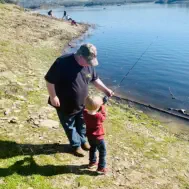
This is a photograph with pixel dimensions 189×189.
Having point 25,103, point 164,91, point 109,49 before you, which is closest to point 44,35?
point 109,49

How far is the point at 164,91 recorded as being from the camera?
1867 cm

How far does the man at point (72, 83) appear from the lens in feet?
21.3

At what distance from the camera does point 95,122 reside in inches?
254

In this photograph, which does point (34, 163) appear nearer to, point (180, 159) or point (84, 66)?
point (84, 66)

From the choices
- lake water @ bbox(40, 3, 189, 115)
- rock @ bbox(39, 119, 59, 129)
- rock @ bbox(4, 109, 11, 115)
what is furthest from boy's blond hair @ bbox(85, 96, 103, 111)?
lake water @ bbox(40, 3, 189, 115)

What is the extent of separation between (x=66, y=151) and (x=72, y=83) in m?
2.22

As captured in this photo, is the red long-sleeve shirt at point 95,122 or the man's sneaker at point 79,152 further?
the man's sneaker at point 79,152

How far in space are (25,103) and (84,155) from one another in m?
4.12

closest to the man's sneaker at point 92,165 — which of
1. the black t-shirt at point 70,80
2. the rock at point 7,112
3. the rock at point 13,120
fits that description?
the black t-shirt at point 70,80

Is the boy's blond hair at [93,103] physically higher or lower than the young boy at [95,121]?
higher

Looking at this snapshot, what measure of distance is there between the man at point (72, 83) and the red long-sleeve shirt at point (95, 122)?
71 centimetres

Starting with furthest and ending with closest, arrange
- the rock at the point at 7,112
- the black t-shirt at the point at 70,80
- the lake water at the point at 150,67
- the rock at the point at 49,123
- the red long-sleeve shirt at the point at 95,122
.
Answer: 1. the lake water at the point at 150,67
2. the rock at the point at 7,112
3. the rock at the point at 49,123
4. the black t-shirt at the point at 70,80
5. the red long-sleeve shirt at the point at 95,122

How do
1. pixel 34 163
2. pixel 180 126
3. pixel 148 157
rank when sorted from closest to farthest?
pixel 34 163
pixel 148 157
pixel 180 126

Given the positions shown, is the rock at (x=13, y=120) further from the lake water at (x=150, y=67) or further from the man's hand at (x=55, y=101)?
the lake water at (x=150, y=67)
